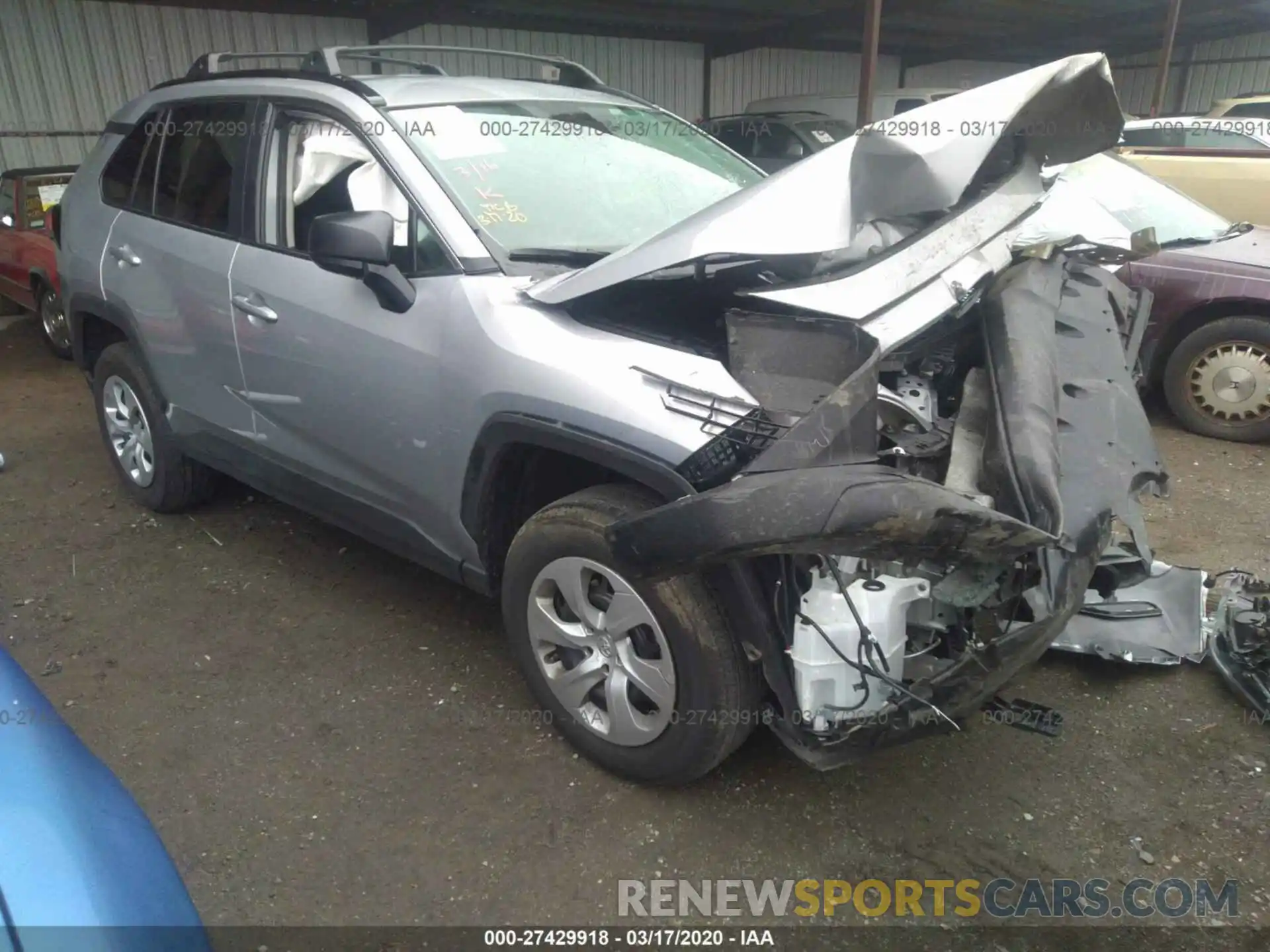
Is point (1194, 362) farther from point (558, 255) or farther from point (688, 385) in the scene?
point (688, 385)

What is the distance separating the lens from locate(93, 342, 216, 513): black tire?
4.05 metres

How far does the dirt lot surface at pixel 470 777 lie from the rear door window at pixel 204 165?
Result: 56.9 inches

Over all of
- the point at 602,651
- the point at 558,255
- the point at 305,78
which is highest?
the point at 305,78

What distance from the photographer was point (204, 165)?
3.59 metres

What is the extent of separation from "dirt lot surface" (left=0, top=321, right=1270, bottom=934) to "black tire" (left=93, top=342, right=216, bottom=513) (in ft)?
1.83

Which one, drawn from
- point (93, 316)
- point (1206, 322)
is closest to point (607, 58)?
point (1206, 322)

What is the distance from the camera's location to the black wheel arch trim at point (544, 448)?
2.22m

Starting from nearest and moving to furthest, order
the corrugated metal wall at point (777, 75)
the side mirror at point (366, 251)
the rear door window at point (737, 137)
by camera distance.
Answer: the side mirror at point (366, 251)
the rear door window at point (737, 137)
the corrugated metal wall at point (777, 75)

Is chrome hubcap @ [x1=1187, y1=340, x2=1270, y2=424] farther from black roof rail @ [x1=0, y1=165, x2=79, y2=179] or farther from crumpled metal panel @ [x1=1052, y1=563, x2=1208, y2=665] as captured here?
black roof rail @ [x1=0, y1=165, x2=79, y2=179]

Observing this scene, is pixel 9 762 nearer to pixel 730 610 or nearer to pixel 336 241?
pixel 730 610

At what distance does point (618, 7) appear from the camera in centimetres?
1259

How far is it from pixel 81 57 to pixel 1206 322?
10.8 meters

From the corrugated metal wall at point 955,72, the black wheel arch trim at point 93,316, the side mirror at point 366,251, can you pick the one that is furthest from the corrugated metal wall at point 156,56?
the side mirror at point 366,251

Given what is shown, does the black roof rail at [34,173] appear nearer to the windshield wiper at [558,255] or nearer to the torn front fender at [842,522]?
the windshield wiper at [558,255]
